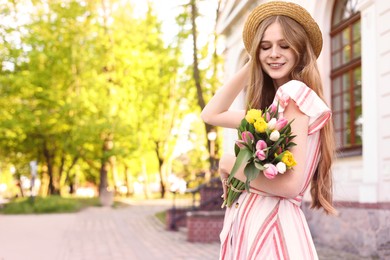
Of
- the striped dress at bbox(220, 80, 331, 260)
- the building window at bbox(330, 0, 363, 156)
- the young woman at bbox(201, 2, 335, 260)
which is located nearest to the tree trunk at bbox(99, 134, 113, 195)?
the building window at bbox(330, 0, 363, 156)

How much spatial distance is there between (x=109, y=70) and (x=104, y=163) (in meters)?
4.59

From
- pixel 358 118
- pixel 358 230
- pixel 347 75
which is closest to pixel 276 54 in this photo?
pixel 358 230

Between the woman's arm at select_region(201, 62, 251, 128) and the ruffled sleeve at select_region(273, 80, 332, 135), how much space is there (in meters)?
0.29

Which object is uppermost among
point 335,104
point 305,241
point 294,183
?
point 335,104

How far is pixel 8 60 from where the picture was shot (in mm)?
29922

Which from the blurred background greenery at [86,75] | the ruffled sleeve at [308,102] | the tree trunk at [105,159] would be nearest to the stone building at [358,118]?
the ruffled sleeve at [308,102]

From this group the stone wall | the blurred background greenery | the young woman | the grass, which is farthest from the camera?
the blurred background greenery

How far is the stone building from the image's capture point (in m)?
9.54

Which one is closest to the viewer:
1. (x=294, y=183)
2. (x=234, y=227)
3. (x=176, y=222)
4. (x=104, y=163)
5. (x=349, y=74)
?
(x=294, y=183)

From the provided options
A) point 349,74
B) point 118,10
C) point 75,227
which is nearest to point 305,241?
point 349,74

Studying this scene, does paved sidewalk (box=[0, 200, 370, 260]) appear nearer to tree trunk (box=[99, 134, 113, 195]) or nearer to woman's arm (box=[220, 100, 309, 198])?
woman's arm (box=[220, 100, 309, 198])

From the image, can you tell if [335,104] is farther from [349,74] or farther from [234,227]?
[234,227]

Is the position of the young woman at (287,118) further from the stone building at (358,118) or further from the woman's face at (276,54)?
→ the stone building at (358,118)

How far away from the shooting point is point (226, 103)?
239 cm
